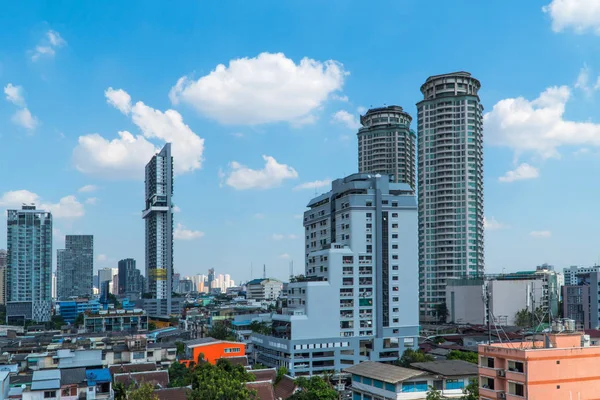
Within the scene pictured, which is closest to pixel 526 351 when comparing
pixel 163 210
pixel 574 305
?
pixel 574 305

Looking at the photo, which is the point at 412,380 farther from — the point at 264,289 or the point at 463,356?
the point at 264,289

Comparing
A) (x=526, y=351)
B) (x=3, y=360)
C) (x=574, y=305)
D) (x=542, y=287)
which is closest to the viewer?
(x=526, y=351)

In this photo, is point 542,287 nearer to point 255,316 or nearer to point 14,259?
point 255,316

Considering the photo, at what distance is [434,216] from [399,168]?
1409 centimetres

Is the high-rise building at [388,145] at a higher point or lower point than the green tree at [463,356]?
higher

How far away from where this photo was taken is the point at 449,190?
8369 cm

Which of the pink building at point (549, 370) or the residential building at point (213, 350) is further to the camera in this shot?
the residential building at point (213, 350)

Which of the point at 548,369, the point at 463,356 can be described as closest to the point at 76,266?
the point at 463,356

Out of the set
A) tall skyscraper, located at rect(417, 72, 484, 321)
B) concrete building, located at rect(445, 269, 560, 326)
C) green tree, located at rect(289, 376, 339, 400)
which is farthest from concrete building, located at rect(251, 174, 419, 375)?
tall skyscraper, located at rect(417, 72, 484, 321)

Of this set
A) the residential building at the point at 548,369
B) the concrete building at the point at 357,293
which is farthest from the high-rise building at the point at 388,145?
the residential building at the point at 548,369

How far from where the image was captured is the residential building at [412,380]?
30.2 meters

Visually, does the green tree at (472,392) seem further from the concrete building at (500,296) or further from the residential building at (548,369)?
the concrete building at (500,296)

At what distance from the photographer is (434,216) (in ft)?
279

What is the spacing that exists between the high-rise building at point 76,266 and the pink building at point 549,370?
164 m
